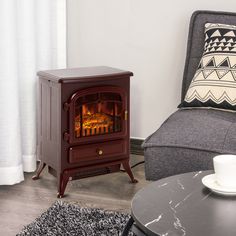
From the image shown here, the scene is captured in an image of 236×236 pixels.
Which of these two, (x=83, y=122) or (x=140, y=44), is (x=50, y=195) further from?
(x=140, y=44)

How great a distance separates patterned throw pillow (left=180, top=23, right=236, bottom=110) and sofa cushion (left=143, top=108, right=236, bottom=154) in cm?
13

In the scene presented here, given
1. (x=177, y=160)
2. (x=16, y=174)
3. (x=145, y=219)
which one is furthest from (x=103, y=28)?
(x=145, y=219)

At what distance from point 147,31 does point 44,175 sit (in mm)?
1077

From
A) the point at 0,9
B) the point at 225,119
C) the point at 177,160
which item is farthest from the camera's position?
the point at 0,9

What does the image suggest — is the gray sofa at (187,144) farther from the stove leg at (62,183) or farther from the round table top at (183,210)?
the stove leg at (62,183)

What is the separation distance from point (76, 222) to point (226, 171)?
3.17 ft

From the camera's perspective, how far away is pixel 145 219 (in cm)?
134

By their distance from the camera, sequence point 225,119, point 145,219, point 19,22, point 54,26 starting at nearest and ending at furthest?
1. point 145,219
2. point 225,119
3. point 19,22
4. point 54,26

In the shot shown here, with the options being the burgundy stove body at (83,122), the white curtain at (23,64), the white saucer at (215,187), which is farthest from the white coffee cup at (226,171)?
the white curtain at (23,64)

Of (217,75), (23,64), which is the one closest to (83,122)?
(23,64)

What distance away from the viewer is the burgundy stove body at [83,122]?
8.32 feet

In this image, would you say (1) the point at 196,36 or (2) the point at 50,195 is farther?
(1) the point at 196,36

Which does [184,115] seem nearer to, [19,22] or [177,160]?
[177,160]

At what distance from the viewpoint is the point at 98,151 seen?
8.71 feet
